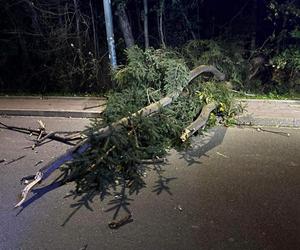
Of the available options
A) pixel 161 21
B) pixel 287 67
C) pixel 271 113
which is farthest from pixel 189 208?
pixel 161 21

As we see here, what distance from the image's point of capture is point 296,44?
817cm

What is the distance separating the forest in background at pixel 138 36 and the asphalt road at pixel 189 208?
136 inches

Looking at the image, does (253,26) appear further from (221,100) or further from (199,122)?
(199,122)

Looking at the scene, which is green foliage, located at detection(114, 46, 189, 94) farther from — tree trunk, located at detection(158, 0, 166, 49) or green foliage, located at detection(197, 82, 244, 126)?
tree trunk, located at detection(158, 0, 166, 49)

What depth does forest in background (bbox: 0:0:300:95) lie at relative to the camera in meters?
8.30

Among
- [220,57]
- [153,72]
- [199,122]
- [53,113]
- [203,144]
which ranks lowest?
[203,144]

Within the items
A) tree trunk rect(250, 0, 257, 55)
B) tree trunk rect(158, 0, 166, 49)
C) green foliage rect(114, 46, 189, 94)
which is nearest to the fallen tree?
green foliage rect(114, 46, 189, 94)

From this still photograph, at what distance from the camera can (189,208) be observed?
4.00 m

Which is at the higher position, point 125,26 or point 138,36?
point 125,26

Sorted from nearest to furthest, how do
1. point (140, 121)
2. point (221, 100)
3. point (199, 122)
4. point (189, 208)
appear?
1. point (189, 208)
2. point (140, 121)
3. point (199, 122)
4. point (221, 100)

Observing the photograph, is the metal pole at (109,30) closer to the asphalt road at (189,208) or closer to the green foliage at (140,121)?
the green foliage at (140,121)

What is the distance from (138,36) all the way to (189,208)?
6.35 metres

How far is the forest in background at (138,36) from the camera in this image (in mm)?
8305

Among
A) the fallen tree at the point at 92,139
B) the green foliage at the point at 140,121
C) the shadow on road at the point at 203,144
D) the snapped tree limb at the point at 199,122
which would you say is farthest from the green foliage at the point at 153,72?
the shadow on road at the point at 203,144
